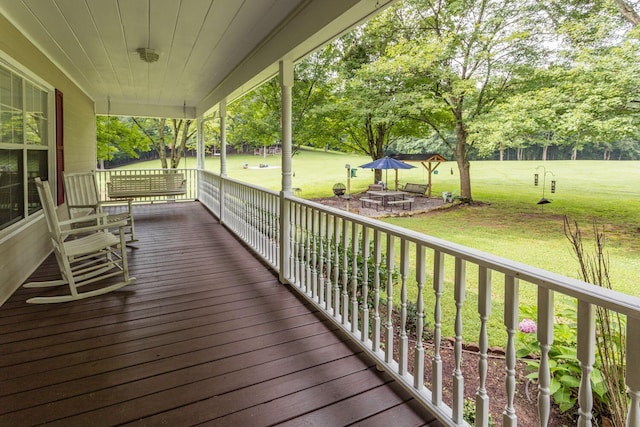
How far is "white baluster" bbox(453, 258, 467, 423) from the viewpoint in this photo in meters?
1.43

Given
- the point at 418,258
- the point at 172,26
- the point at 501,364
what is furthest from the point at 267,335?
the point at 172,26

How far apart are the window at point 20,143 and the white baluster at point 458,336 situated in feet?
11.8

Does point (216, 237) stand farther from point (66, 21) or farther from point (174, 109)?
point (174, 109)

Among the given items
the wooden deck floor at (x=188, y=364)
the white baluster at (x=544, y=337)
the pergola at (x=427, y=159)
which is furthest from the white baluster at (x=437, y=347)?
the pergola at (x=427, y=159)

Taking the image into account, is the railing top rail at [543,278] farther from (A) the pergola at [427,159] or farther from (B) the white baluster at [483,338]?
(A) the pergola at [427,159]

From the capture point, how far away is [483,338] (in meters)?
1.35

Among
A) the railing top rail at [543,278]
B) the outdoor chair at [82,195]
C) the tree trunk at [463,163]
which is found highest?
the tree trunk at [463,163]

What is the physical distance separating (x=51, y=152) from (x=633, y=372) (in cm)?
559

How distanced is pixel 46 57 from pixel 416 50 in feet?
25.0

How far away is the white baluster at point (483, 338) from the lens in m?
1.31

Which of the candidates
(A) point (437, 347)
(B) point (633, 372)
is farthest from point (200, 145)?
(B) point (633, 372)

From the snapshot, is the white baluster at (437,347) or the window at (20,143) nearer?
the white baluster at (437,347)

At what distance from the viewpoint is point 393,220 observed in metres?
9.06

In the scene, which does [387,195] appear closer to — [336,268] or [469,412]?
[336,268]
